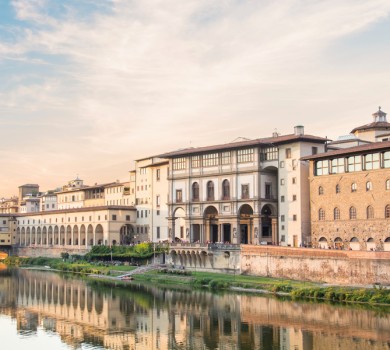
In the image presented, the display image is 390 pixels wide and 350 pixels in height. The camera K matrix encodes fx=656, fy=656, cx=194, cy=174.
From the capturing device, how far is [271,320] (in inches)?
1756

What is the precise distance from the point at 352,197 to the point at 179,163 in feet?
87.2

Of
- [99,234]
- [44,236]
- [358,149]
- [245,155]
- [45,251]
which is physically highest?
[245,155]

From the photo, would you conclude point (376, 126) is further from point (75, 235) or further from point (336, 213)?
point (75, 235)

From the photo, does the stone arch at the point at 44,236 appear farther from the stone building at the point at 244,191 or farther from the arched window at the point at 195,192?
the arched window at the point at 195,192

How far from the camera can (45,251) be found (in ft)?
356

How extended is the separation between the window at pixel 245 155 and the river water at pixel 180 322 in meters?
18.5

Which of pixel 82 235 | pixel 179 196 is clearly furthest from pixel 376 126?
pixel 82 235

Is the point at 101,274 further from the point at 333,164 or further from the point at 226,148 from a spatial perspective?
the point at 333,164

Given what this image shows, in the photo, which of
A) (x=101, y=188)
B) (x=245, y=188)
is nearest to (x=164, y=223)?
(x=245, y=188)

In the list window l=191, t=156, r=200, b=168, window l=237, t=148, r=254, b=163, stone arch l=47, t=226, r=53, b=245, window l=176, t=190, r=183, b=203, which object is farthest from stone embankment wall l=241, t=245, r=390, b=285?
stone arch l=47, t=226, r=53, b=245

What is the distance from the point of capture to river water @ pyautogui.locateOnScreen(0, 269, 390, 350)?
38719mm

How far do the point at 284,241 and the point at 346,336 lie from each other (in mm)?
30394

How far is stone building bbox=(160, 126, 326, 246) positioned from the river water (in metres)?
14.4

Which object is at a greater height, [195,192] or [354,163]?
[354,163]
